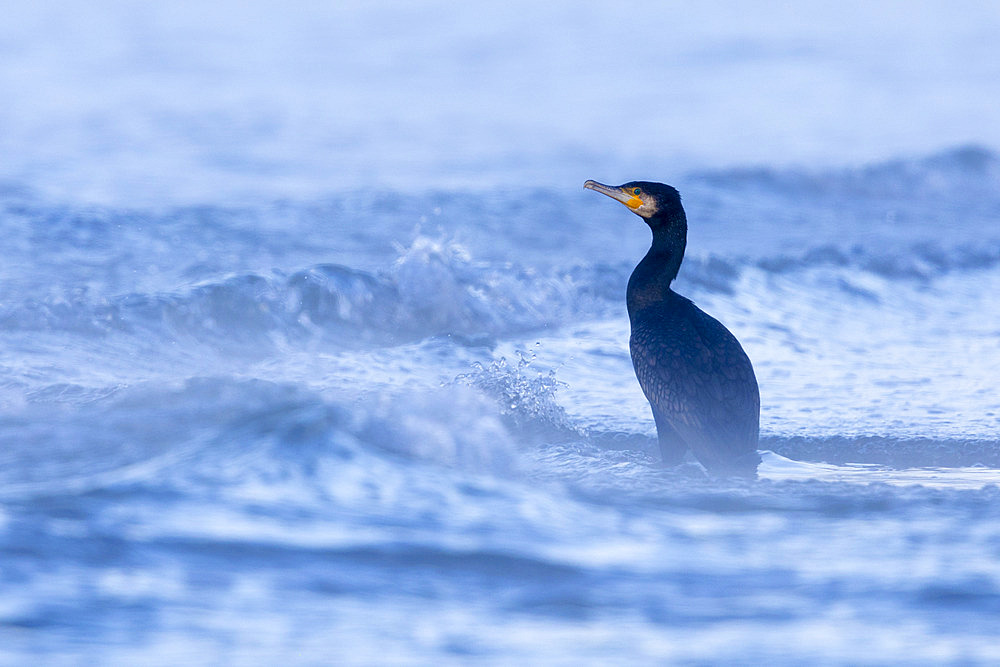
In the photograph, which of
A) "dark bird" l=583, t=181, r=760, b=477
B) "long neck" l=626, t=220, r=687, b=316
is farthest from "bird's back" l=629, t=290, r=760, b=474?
"long neck" l=626, t=220, r=687, b=316

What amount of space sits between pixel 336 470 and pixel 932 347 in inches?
193

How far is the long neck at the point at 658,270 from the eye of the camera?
6.09 meters

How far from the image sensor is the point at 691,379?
554 centimetres

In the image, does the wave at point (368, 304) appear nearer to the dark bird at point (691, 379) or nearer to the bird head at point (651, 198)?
the bird head at point (651, 198)

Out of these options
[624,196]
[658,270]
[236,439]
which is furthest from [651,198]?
[236,439]

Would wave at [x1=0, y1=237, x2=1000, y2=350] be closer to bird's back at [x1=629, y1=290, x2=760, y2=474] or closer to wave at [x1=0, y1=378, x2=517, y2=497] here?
wave at [x1=0, y1=378, x2=517, y2=497]

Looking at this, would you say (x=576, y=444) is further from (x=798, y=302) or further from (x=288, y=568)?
(x=798, y=302)

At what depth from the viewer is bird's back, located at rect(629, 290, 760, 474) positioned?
5.44 m

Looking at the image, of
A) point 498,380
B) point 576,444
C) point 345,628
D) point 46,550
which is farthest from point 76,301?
point 345,628

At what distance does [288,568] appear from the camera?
4027 millimetres

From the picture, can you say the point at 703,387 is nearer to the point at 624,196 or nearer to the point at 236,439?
the point at 624,196

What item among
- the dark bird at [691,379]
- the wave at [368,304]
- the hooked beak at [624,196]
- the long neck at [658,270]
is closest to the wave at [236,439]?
the dark bird at [691,379]

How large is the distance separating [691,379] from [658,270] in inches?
30.1

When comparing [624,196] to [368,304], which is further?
[368,304]
